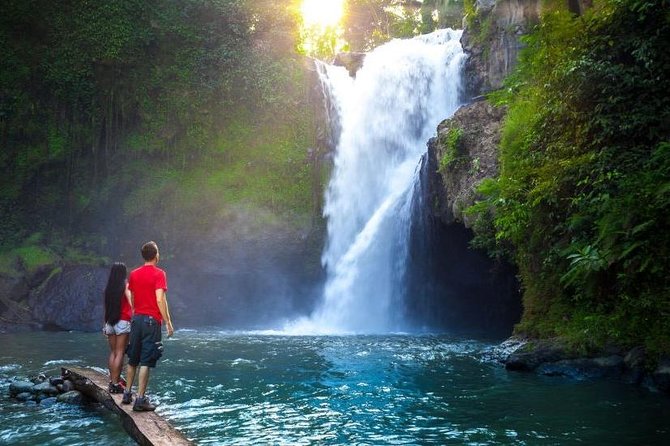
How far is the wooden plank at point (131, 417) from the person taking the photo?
19.3 feet

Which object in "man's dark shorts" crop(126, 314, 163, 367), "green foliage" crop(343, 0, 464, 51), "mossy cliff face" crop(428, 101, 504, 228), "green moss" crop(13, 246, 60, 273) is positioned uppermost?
"green foliage" crop(343, 0, 464, 51)

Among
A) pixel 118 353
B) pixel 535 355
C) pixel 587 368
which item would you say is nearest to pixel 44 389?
pixel 118 353

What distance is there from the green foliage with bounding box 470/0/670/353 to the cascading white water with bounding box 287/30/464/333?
26.7ft

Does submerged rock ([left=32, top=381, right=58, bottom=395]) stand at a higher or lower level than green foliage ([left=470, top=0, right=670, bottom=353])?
lower

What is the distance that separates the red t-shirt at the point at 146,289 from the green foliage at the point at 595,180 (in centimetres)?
659

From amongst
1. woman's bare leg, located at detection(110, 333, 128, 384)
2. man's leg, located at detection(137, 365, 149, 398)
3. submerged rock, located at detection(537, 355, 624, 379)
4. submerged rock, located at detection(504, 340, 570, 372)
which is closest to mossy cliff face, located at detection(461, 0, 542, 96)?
submerged rock, located at detection(504, 340, 570, 372)

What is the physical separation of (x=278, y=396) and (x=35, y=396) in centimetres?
353

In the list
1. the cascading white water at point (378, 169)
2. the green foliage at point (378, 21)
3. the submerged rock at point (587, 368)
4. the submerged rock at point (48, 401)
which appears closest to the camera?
the submerged rock at point (48, 401)

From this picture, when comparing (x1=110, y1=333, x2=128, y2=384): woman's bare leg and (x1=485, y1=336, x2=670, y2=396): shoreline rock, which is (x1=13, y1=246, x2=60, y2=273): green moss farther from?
(x1=485, y1=336, x2=670, y2=396): shoreline rock

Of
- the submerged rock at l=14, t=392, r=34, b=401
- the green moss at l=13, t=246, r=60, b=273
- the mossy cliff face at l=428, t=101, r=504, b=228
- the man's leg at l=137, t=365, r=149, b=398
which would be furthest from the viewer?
the green moss at l=13, t=246, r=60, b=273

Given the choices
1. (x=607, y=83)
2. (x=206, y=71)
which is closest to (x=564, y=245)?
(x=607, y=83)

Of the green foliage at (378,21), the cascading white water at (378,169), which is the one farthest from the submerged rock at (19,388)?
the green foliage at (378,21)

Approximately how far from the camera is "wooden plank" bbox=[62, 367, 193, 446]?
588cm

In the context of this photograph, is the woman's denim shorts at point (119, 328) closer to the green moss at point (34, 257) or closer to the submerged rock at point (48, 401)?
the submerged rock at point (48, 401)
